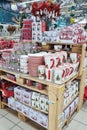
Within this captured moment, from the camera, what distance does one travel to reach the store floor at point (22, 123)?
211cm

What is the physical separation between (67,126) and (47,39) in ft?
4.40

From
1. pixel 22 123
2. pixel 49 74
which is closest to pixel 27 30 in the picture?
pixel 49 74

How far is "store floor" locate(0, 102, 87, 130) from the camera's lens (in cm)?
211

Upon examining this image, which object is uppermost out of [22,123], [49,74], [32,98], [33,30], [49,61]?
[33,30]

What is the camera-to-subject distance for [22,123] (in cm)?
220

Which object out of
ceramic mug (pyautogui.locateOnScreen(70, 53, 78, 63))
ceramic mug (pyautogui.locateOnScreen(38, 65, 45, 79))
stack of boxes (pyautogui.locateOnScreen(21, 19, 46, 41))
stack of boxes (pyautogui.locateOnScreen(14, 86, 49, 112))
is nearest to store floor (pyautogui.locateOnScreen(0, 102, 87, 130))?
stack of boxes (pyautogui.locateOnScreen(14, 86, 49, 112))

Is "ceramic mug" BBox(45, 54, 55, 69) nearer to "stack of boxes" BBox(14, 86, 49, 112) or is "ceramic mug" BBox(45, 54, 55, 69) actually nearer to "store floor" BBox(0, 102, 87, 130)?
"stack of boxes" BBox(14, 86, 49, 112)

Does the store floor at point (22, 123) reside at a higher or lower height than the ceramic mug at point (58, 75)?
lower

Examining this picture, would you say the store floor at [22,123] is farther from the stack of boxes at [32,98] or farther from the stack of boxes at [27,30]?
the stack of boxes at [27,30]

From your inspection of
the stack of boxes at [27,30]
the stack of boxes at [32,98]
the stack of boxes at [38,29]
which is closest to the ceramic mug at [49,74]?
the stack of boxes at [32,98]

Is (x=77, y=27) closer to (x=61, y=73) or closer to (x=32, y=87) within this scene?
(x=61, y=73)

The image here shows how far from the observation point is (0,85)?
249cm

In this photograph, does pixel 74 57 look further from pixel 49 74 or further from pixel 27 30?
pixel 27 30

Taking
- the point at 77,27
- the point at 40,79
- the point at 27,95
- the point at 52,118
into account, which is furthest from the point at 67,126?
the point at 77,27
